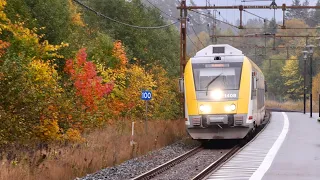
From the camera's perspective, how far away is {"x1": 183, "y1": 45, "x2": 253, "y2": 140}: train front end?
21.6 metres

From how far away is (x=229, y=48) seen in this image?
77.4 ft

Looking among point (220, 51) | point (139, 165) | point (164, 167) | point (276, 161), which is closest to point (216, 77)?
point (220, 51)

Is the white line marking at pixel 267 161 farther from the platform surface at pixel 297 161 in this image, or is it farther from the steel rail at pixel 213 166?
the steel rail at pixel 213 166

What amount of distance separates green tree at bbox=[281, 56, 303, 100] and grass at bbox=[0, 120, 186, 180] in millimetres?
84107

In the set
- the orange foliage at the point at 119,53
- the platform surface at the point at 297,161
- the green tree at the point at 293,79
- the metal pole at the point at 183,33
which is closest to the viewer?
the platform surface at the point at 297,161

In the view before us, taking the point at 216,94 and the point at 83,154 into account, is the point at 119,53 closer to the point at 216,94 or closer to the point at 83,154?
the point at 216,94

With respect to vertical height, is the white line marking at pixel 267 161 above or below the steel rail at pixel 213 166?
above

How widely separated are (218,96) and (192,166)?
5.19 metres

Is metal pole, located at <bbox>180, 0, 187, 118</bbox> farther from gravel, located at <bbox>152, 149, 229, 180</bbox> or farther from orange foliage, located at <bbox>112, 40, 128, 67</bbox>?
gravel, located at <bbox>152, 149, 229, 180</bbox>

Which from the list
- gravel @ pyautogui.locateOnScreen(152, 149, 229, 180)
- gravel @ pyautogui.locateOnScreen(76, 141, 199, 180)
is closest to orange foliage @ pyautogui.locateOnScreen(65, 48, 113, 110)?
gravel @ pyautogui.locateOnScreen(76, 141, 199, 180)

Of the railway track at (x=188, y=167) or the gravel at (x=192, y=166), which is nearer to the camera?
the railway track at (x=188, y=167)

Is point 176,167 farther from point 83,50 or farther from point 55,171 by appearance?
point 83,50

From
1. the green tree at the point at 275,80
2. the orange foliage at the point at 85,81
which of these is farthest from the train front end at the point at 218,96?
the green tree at the point at 275,80

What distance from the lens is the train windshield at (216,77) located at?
22.3 m
